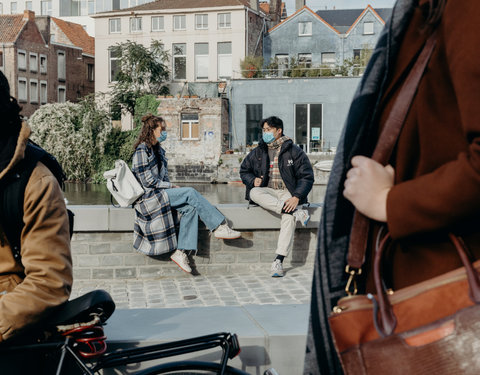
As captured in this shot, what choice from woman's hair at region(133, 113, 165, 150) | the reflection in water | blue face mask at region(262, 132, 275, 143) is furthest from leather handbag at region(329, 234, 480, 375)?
the reflection in water

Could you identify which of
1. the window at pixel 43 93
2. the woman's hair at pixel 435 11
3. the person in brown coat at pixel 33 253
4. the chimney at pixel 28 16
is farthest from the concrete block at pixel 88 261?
the chimney at pixel 28 16

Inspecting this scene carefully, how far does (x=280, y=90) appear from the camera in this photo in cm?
4297

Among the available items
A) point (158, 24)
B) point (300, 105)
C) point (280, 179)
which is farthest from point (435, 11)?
point (158, 24)

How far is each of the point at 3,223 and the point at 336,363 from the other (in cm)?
120

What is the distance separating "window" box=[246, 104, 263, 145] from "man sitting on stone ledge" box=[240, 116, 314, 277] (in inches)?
1366

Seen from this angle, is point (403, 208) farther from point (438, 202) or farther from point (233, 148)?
point (233, 148)

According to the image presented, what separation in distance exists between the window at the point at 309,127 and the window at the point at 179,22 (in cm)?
1285

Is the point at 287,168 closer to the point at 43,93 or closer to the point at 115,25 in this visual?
the point at 115,25

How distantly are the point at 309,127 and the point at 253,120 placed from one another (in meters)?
3.71

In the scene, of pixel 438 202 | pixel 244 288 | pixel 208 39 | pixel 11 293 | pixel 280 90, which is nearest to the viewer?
pixel 438 202

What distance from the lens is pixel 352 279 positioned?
1.45 m

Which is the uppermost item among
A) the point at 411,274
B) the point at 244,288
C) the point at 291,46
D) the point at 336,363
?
the point at 291,46

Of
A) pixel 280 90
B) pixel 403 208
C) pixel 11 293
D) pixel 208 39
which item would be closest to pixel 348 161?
pixel 403 208

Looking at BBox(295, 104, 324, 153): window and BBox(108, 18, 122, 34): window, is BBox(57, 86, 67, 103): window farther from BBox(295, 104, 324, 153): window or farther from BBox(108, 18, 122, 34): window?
BBox(295, 104, 324, 153): window
